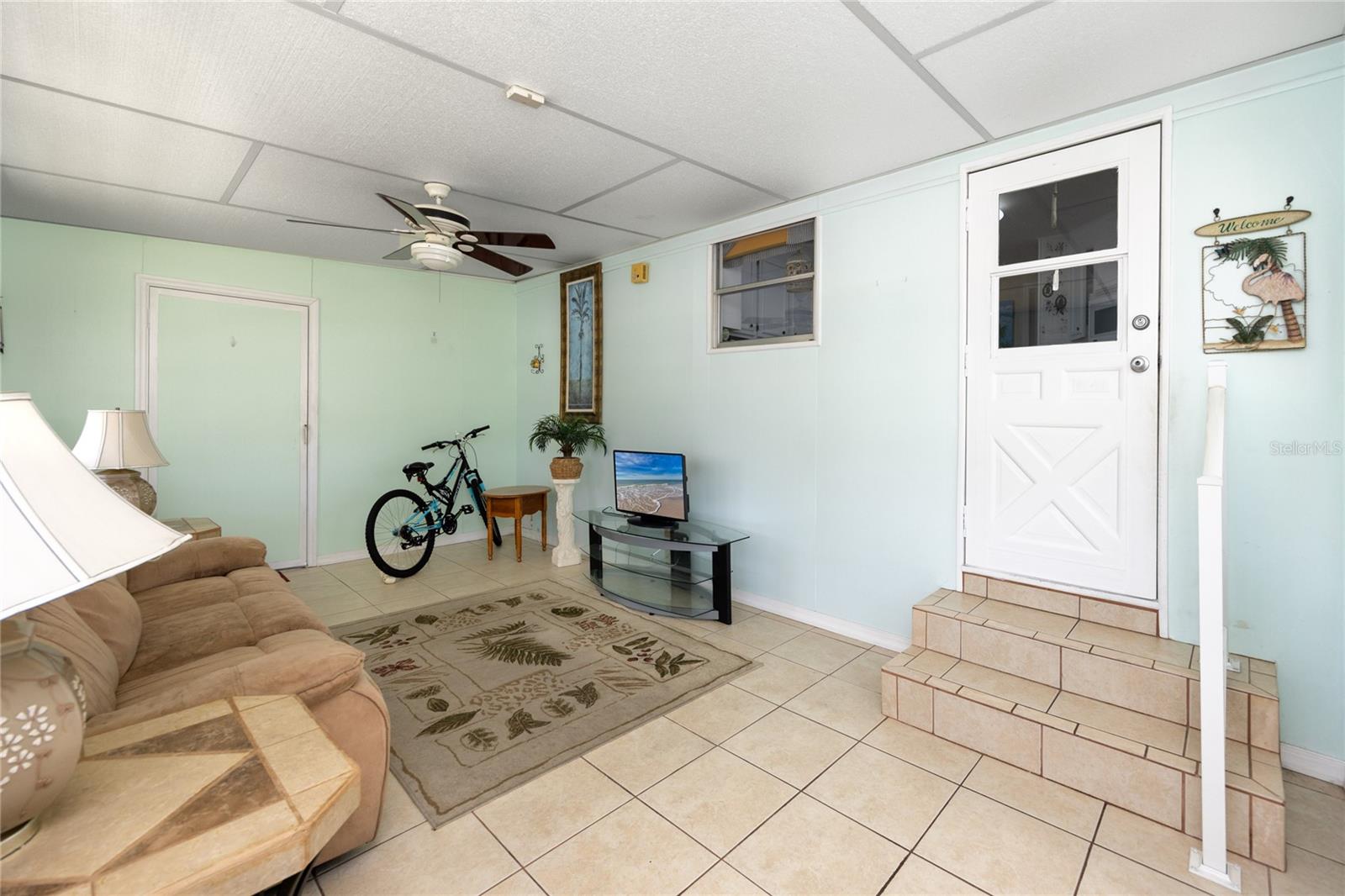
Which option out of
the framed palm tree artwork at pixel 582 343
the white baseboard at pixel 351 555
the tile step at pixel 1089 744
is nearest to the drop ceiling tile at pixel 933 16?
the tile step at pixel 1089 744

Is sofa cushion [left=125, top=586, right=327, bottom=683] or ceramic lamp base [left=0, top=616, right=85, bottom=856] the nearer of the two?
ceramic lamp base [left=0, top=616, right=85, bottom=856]

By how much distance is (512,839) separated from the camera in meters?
1.93

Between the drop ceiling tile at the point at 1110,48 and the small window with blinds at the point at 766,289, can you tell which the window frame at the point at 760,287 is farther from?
the drop ceiling tile at the point at 1110,48

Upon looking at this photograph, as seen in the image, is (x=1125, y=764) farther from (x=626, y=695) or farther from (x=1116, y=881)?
(x=626, y=695)

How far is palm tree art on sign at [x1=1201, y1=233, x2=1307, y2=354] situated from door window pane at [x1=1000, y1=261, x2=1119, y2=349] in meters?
0.32

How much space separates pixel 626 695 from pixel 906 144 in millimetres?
2989

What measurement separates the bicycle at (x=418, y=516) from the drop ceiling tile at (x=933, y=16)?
4.57 m

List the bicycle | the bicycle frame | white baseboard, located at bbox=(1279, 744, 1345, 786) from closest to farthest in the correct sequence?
white baseboard, located at bbox=(1279, 744, 1345, 786), the bicycle, the bicycle frame

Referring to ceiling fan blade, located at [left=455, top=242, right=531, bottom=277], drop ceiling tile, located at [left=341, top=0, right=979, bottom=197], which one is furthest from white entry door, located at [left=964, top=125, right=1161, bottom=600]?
ceiling fan blade, located at [left=455, top=242, right=531, bottom=277]

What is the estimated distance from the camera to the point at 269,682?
163cm

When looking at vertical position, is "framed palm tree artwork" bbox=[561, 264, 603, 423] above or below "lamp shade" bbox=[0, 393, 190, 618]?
above

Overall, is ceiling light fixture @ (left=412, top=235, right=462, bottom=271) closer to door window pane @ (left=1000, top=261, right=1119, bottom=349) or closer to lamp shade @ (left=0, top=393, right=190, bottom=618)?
lamp shade @ (left=0, top=393, right=190, bottom=618)

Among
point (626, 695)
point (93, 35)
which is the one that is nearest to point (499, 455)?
point (626, 695)

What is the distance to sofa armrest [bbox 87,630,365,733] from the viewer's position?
1.47 meters
